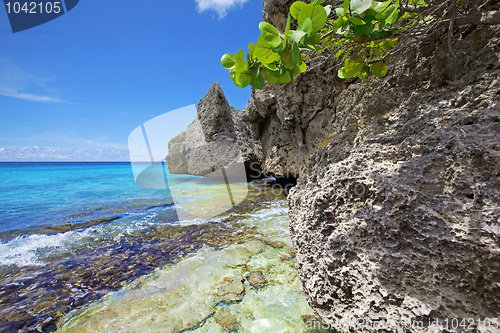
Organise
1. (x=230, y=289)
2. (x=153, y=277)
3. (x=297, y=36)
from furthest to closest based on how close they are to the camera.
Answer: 1. (x=153, y=277)
2. (x=230, y=289)
3. (x=297, y=36)

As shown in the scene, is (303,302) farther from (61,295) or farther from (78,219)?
(78,219)

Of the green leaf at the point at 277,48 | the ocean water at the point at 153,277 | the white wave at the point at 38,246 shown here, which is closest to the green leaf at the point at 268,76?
the green leaf at the point at 277,48

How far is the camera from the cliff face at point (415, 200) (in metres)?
0.97

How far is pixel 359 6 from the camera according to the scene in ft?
2.56

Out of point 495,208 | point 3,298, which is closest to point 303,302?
point 495,208

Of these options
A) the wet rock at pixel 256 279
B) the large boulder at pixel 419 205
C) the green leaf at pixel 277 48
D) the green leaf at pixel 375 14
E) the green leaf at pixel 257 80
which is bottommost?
the wet rock at pixel 256 279

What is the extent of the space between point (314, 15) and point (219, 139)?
36.4 ft

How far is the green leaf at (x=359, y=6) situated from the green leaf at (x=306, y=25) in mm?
197

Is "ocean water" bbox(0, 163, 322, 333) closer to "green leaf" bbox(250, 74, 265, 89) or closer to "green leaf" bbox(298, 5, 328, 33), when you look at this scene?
"green leaf" bbox(250, 74, 265, 89)

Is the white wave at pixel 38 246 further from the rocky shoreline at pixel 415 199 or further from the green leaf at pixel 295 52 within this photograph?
the green leaf at pixel 295 52

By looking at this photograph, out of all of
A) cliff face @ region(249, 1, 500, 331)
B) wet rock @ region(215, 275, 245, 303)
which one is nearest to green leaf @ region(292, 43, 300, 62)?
cliff face @ region(249, 1, 500, 331)

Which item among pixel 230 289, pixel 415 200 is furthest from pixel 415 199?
pixel 230 289

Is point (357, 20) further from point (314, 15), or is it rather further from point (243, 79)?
point (243, 79)

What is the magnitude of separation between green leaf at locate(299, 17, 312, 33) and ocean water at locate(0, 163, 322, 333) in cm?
196
